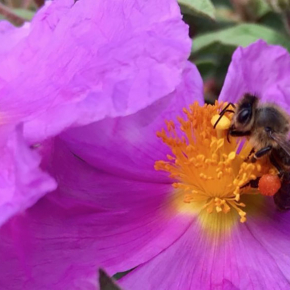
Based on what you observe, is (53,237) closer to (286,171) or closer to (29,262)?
(29,262)

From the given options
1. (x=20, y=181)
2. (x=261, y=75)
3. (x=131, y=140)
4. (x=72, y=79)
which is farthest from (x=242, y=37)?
(x=20, y=181)

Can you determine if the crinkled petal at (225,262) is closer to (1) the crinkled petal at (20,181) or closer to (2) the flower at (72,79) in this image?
(2) the flower at (72,79)

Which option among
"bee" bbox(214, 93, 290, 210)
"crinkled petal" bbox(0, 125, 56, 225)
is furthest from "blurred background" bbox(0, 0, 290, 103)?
"crinkled petal" bbox(0, 125, 56, 225)

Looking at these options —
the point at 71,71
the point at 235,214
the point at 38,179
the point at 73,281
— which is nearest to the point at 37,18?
the point at 71,71

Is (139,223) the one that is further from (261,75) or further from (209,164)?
(261,75)

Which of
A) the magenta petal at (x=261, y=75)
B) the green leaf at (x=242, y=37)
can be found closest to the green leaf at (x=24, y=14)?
the green leaf at (x=242, y=37)
